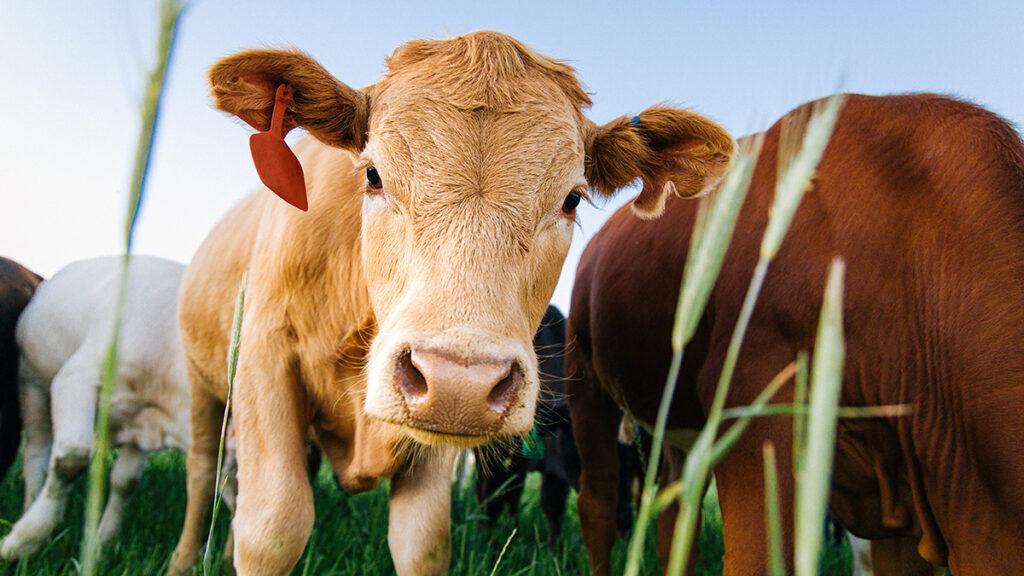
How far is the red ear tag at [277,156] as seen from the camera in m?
2.45

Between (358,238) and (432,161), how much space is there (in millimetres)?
697

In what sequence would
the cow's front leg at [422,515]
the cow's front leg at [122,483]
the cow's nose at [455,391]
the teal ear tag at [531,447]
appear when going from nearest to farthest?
the cow's nose at [455,391] → the cow's front leg at [422,515] → the teal ear tag at [531,447] → the cow's front leg at [122,483]

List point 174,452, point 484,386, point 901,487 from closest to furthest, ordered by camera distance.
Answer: point 484,386, point 901,487, point 174,452

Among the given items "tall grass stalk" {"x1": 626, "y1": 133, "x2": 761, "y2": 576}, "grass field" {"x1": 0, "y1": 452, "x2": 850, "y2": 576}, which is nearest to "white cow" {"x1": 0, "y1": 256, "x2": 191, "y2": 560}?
"grass field" {"x1": 0, "y1": 452, "x2": 850, "y2": 576}

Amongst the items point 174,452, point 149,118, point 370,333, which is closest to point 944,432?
point 370,333

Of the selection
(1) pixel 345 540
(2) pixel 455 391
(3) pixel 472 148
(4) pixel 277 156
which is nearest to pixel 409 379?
(2) pixel 455 391

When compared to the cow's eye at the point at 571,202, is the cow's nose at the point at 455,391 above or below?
below

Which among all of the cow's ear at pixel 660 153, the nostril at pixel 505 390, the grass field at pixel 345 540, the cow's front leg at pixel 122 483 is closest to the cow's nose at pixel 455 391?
the nostril at pixel 505 390

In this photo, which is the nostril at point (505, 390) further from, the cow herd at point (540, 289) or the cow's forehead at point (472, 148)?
the cow's forehead at point (472, 148)

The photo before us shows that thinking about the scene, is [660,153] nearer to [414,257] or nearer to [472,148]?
[472,148]

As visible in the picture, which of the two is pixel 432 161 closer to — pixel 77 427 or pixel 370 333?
pixel 370 333

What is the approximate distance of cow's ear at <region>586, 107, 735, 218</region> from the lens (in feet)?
8.64

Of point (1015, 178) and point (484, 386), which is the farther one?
point (1015, 178)

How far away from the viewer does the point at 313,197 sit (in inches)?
113
